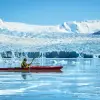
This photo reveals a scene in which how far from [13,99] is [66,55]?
156 feet

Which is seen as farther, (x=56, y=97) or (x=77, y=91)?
(x=77, y=91)

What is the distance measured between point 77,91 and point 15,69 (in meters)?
9.00

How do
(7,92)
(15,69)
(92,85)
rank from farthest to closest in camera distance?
(15,69) → (92,85) → (7,92)

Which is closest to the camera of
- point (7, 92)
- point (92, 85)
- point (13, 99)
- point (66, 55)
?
point (13, 99)

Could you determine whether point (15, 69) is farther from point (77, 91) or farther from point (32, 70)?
point (77, 91)

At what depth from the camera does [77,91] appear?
1193cm

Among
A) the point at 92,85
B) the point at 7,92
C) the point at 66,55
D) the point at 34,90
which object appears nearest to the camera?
the point at 7,92

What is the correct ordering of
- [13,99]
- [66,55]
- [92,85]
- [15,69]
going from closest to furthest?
1. [13,99]
2. [92,85]
3. [15,69]
4. [66,55]

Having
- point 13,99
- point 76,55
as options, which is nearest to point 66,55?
point 76,55

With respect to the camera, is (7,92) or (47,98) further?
(7,92)

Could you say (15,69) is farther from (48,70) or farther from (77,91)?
(77,91)

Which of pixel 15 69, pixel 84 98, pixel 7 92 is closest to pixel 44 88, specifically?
pixel 7 92

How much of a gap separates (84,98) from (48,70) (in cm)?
1051

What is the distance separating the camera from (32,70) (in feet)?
67.9
